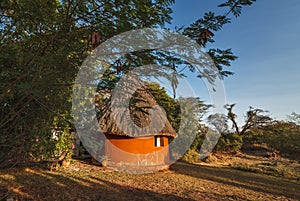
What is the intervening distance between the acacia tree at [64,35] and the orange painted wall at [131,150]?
744 cm

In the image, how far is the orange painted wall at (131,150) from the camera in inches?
439

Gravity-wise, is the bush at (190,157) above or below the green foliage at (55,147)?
below

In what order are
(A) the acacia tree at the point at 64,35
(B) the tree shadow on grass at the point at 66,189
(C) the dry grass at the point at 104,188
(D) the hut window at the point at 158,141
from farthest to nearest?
1. (D) the hut window at the point at 158,141
2. (C) the dry grass at the point at 104,188
3. (B) the tree shadow on grass at the point at 66,189
4. (A) the acacia tree at the point at 64,35

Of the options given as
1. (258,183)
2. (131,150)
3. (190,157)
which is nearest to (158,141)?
(131,150)

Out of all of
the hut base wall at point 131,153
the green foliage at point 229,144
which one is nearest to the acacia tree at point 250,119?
the green foliage at point 229,144

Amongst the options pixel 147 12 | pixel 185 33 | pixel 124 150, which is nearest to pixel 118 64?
pixel 147 12

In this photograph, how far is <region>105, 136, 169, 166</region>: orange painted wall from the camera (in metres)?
11.1

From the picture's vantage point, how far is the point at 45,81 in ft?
9.52

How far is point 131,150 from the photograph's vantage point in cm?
1120

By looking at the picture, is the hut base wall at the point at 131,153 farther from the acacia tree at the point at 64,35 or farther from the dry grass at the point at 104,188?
the acacia tree at the point at 64,35

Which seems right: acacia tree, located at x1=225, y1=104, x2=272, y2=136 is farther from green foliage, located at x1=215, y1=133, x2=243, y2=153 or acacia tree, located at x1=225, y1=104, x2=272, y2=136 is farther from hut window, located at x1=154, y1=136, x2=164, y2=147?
hut window, located at x1=154, y1=136, x2=164, y2=147

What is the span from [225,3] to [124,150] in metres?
9.42

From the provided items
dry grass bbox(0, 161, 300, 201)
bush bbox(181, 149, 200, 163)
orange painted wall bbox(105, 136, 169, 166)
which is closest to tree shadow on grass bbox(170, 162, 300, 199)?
dry grass bbox(0, 161, 300, 201)

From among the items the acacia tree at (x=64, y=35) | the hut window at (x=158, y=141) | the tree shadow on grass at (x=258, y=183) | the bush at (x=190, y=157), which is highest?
the acacia tree at (x=64, y=35)
